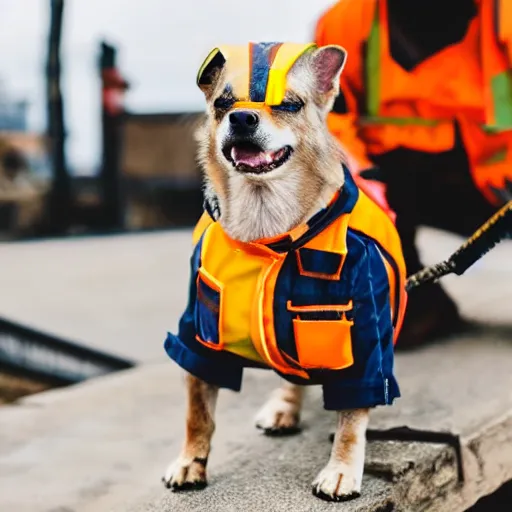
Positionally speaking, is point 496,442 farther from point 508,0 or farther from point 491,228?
point 508,0

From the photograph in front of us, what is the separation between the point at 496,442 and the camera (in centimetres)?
228

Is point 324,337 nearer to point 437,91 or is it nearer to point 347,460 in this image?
point 347,460

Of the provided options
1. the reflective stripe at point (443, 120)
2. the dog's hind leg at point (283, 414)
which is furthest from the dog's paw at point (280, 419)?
the reflective stripe at point (443, 120)

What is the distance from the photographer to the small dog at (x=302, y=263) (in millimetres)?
1739

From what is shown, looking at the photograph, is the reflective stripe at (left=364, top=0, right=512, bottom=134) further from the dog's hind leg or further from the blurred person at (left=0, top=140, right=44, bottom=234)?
the blurred person at (left=0, top=140, right=44, bottom=234)

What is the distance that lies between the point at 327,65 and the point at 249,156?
294 millimetres

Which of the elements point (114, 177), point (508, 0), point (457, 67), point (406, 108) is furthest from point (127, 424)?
point (114, 177)

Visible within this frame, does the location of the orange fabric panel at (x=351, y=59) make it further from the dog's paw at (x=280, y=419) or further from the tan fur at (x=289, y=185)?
the tan fur at (x=289, y=185)

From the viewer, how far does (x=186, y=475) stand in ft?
6.50

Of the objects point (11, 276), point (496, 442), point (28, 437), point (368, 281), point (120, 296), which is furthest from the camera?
point (11, 276)

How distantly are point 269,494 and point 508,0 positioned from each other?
1760mm

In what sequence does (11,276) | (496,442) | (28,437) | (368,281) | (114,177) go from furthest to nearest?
(114,177)
(11,276)
(28,437)
(496,442)
(368,281)

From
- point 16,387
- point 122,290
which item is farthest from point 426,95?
point 122,290

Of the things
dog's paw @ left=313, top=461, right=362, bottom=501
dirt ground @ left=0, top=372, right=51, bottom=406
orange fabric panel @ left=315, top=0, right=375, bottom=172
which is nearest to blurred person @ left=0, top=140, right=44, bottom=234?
dirt ground @ left=0, top=372, right=51, bottom=406
